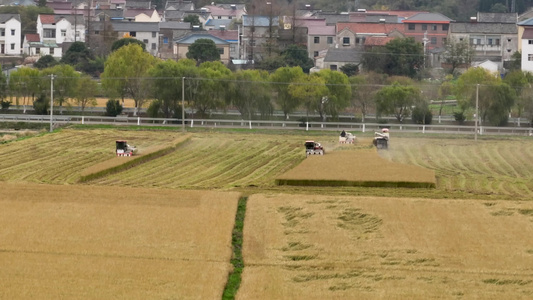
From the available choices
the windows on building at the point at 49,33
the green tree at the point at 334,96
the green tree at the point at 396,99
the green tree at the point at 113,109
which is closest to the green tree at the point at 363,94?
the green tree at the point at 334,96

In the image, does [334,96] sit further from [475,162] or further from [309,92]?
[475,162]

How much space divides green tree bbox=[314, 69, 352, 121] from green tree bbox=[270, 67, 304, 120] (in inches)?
56.9

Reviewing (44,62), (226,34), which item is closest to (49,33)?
(44,62)

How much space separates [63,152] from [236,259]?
21.2 metres

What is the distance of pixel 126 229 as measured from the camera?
82.0 ft

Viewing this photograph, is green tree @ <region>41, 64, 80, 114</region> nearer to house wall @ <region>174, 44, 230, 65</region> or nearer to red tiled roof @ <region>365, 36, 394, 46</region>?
house wall @ <region>174, 44, 230, 65</region>

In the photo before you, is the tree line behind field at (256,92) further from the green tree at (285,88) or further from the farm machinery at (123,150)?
the farm machinery at (123,150)

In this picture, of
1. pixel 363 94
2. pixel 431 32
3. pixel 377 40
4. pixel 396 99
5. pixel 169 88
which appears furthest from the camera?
pixel 431 32

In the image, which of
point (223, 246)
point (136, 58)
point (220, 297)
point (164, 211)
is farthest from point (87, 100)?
point (220, 297)

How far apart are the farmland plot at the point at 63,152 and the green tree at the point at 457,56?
118 ft

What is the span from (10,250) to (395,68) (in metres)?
58.0

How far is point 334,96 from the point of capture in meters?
59.4

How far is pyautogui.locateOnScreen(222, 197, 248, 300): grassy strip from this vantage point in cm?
2031

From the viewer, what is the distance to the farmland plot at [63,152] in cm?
3578
